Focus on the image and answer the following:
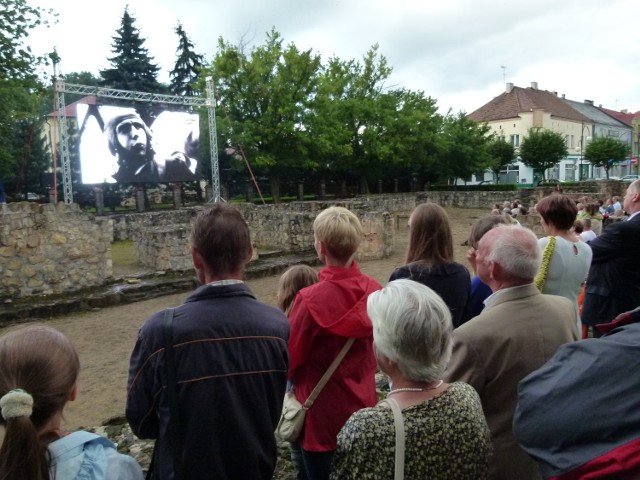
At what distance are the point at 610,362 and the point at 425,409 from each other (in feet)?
1.79

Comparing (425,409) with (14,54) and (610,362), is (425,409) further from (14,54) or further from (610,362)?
(14,54)

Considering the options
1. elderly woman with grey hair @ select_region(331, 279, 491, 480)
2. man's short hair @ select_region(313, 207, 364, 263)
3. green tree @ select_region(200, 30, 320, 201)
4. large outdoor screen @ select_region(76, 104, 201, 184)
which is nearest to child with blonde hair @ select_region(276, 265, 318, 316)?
man's short hair @ select_region(313, 207, 364, 263)

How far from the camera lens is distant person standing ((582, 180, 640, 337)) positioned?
3379mm

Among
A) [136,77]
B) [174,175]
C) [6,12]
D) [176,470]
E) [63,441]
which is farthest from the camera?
[136,77]

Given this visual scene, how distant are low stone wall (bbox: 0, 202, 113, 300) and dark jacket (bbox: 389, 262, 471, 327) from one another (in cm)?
826

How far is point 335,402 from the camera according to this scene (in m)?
2.18

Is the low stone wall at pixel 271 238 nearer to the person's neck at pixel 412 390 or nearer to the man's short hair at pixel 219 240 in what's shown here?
the man's short hair at pixel 219 240

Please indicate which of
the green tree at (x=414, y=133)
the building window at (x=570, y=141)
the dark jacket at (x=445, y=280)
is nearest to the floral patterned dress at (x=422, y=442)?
the dark jacket at (x=445, y=280)

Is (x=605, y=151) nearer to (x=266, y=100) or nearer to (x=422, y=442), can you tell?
(x=266, y=100)

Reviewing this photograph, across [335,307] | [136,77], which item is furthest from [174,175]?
[335,307]

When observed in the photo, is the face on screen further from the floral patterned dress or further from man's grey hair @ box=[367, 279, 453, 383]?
the floral patterned dress

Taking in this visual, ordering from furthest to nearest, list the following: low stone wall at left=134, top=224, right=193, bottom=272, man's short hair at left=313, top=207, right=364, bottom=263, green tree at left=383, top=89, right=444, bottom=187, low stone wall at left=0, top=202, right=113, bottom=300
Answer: green tree at left=383, top=89, right=444, bottom=187
low stone wall at left=134, top=224, right=193, bottom=272
low stone wall at left=0, top=202, right=113, bottom=300
man's short hair at left=313, top=207, right=364, bottom=263

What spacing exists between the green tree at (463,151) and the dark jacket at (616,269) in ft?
109

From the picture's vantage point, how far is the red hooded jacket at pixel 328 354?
7.12ft
